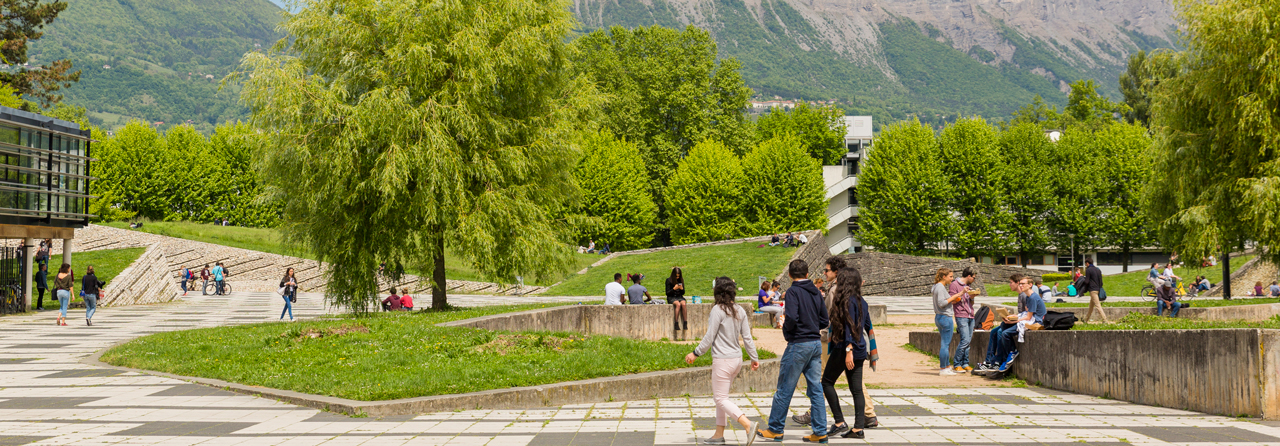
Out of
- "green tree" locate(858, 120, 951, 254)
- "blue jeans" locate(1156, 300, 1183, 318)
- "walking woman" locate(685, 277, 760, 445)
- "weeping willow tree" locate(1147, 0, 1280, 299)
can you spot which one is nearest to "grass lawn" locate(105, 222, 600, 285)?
"green tree" locate(858, 120, 951, 254)

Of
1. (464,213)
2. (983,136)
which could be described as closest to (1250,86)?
(464,213)

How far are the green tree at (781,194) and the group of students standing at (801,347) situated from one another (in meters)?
50.3

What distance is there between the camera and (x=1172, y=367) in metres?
9.29

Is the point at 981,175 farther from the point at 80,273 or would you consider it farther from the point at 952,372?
the point at 80,273

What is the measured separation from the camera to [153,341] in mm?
15188

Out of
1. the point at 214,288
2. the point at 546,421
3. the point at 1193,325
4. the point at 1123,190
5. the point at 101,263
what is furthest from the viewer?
the point at 1123,190

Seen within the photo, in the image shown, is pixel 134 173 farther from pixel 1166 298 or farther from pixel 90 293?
pixel 1166 298

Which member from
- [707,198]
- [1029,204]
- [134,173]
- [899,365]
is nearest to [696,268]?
[707,198]

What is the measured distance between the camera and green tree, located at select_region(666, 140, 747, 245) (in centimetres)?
5816

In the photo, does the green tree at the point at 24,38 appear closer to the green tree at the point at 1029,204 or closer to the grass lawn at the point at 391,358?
the grass lawn at the point at 391,358

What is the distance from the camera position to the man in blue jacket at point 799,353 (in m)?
7.46

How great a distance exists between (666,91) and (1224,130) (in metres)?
43.3

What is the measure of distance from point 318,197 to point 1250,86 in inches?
1036

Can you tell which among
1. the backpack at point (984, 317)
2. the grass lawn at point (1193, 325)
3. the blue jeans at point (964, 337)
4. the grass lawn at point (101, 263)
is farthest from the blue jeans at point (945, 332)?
the grass lawn at point (101, 263)
